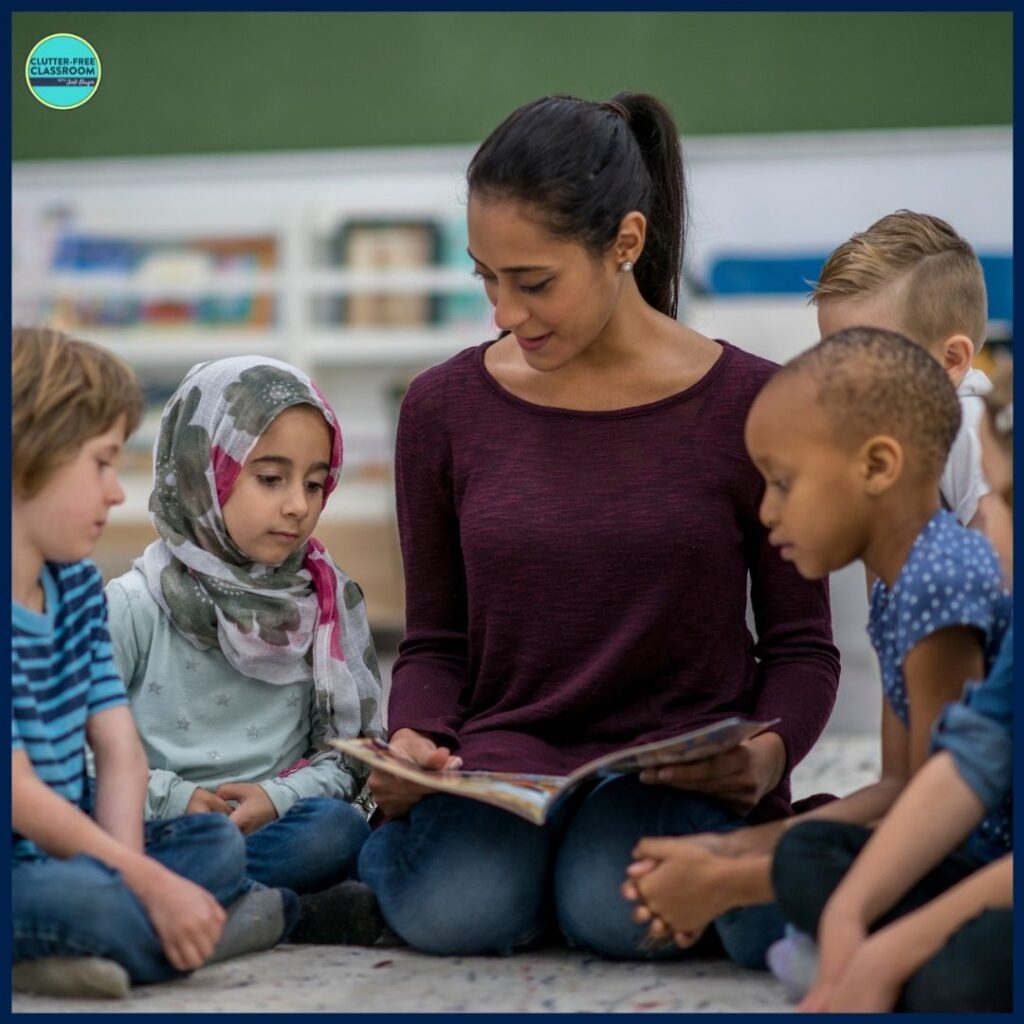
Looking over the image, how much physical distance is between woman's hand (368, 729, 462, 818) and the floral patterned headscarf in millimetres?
189

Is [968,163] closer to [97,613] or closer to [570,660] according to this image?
[570,660]

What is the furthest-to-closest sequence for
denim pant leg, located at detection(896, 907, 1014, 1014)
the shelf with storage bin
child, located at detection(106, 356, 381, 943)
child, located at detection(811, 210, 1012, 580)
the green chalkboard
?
the green chalkboard, the shelf with storage bin, child, located at detection(811, 210, 1012, 580), child, located at detection(106, 356, 381, 943), denim pant leg, located at detection(896, 907, 1014, 1014)

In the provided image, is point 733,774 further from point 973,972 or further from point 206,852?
point 206,852

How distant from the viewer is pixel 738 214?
18.3 feet

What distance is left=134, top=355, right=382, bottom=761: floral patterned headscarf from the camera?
6.29ft

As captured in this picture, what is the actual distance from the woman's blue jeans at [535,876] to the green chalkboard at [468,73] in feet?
14.3

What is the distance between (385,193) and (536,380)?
4104 millimetres

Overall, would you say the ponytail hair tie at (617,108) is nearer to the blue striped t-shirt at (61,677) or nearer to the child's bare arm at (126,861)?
the blue striped t-shirt at (61,677)

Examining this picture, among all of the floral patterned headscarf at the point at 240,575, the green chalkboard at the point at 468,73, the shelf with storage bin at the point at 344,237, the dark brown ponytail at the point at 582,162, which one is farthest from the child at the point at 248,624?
the green chalkboard at the point at 468,73

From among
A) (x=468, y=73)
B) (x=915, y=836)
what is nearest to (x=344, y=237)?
(x=468, y=73)

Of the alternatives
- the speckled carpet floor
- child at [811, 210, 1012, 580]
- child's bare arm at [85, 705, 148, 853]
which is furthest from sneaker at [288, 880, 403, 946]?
child at [811, 210, 1012, 580]

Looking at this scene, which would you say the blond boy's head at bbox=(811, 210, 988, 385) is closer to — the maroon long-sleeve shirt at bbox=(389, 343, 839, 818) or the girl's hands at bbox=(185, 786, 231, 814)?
the maroon long-sleeve shirt at bbox=(389, 343, 839, 818)

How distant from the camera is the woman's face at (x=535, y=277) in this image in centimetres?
170

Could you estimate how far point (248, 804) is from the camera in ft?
5.96
